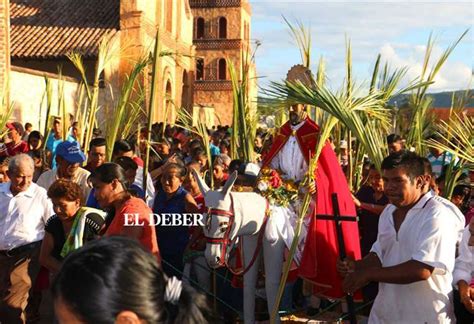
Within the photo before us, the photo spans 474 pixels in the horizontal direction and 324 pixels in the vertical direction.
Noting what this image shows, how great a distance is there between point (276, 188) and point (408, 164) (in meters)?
2.45

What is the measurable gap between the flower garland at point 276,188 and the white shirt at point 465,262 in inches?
83.1

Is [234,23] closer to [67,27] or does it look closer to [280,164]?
[67,27]

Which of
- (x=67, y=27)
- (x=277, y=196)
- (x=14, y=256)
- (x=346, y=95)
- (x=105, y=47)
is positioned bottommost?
(x=14, y=256)

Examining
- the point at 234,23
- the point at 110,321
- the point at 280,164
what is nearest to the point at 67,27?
the point at 234,23

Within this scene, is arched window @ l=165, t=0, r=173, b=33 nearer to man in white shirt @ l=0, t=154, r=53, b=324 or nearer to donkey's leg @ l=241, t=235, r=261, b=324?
man in white shirt @ l=0, t=154, r=53, b=324

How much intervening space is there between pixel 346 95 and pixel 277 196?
112 centimetres

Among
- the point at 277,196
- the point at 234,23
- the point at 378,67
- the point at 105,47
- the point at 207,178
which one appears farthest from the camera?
the point at 234,23

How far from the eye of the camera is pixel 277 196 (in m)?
6.79

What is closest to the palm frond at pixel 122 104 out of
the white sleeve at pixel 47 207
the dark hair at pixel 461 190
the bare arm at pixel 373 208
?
the white sleeve at pixel 47 207

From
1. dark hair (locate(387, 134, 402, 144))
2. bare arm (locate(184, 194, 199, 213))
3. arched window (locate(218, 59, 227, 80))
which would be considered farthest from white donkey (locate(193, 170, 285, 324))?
arched window (locate(218, 59, 227, 80))

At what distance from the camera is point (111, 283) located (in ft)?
6.92

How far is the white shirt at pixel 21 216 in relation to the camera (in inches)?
275

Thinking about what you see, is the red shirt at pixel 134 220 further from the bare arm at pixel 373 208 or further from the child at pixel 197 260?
the bare arm at pixel 373 208

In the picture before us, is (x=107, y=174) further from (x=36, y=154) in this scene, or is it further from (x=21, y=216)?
(x=36, y=154)
